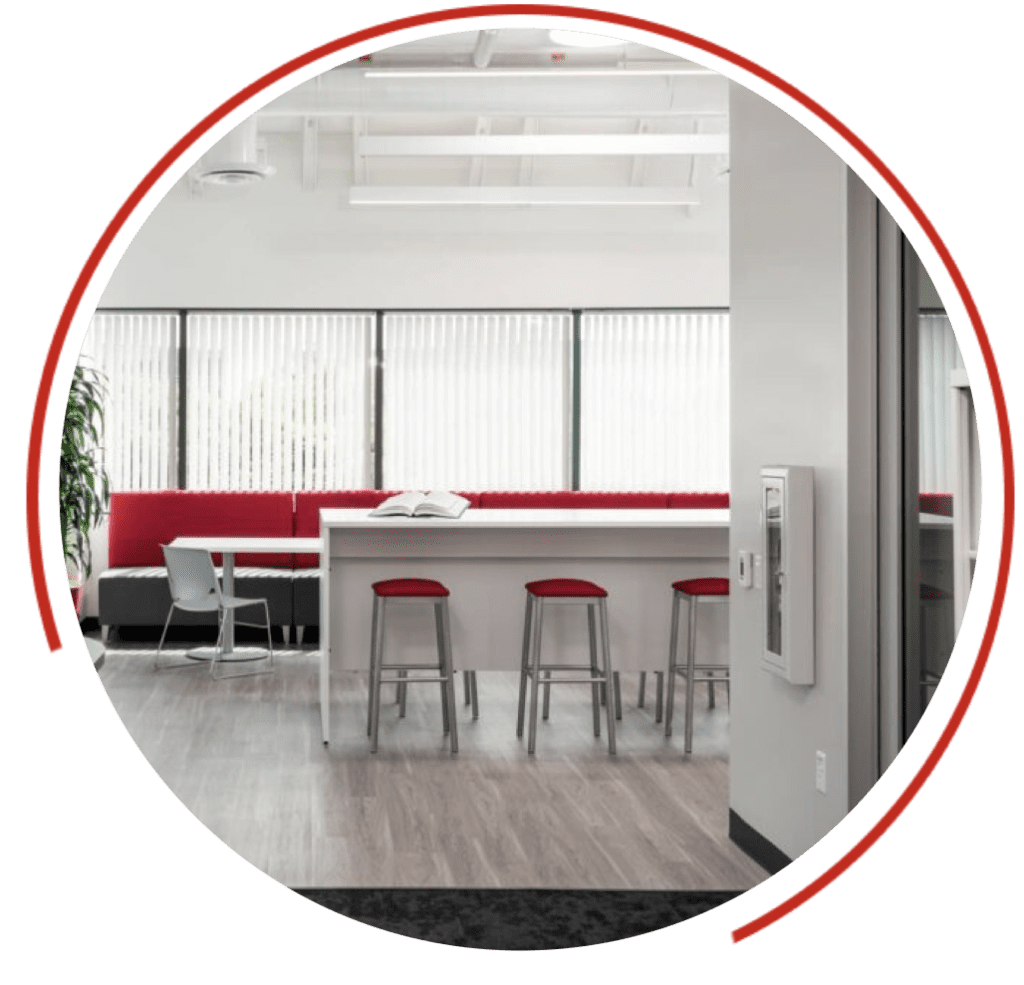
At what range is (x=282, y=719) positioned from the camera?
6.77m

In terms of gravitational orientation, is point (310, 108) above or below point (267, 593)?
above

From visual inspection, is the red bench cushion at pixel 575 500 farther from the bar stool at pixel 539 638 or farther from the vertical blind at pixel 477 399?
the bar stool at pixel 539 638

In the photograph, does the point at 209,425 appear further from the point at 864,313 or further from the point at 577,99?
the point at 864,313

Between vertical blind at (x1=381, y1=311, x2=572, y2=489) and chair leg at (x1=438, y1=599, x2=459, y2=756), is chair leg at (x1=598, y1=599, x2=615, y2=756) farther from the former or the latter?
vertical blind at (x1=381, y1=311, x2=572, y2=489)

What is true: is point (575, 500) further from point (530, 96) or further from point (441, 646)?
point (441, 646)

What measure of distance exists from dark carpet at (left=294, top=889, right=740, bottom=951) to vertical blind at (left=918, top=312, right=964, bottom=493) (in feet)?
4.72

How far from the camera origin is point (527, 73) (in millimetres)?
7969

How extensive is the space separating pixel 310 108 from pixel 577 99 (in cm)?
172

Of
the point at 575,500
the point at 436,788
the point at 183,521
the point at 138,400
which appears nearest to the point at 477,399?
the point at 575,500

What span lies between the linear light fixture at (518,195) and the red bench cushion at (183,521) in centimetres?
233

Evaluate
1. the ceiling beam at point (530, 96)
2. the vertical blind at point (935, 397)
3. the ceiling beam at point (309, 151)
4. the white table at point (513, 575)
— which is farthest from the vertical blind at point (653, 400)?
the vertical blind at point (935, 397)

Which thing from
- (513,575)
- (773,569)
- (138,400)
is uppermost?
(138,400)

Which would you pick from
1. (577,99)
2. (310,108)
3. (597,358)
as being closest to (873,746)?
(577,99)

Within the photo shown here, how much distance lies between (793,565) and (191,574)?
4.97m
